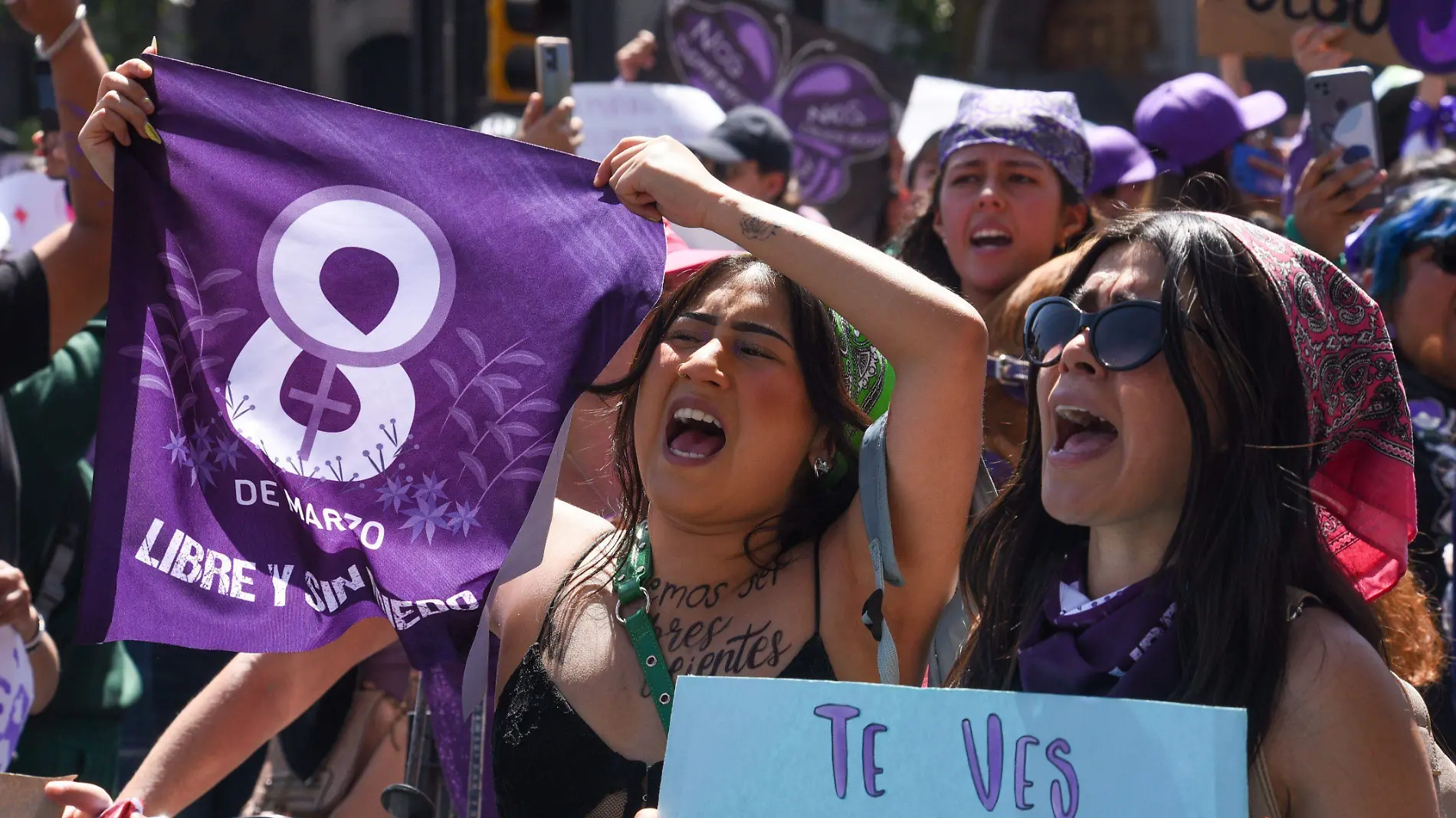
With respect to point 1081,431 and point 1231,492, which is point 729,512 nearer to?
point 1081,431

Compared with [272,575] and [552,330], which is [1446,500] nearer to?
[552,330]

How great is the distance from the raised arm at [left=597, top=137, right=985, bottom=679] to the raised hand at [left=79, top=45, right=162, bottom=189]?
0.92 metres

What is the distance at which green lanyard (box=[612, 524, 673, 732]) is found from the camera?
2279 millimetres

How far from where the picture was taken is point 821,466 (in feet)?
8.28

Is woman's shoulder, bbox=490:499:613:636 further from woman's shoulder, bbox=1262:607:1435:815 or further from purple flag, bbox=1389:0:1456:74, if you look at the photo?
purple flag, bbox=1389:0:1456:74

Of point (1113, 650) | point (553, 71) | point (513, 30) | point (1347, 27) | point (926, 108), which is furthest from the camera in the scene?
point (513, 30)

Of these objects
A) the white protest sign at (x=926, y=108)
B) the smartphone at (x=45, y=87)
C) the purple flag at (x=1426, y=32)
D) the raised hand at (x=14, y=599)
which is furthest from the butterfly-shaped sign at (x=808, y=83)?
the raised hand at (x=14, y=599)

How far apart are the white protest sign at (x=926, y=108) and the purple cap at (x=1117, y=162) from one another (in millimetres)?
1981

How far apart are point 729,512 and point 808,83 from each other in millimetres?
5592

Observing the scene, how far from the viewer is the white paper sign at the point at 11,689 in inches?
123

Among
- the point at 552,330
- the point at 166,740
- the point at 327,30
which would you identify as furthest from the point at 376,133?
the point at 327,30

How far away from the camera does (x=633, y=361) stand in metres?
2.59

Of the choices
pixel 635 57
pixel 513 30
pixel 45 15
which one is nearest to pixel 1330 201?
pixel 45 15

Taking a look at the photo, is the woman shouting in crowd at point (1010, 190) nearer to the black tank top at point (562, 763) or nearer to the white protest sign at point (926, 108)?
the black tank top at point (562, 763)
